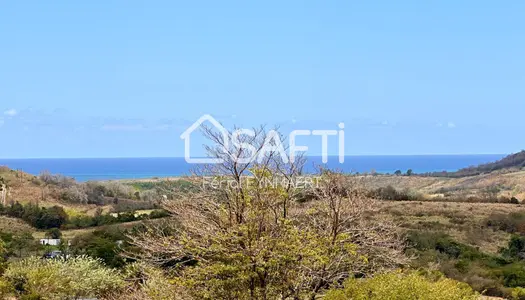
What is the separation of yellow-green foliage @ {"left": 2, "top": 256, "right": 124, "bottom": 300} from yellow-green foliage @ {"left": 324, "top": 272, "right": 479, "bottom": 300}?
29.3 feet

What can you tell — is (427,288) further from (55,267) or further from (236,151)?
(55,267)

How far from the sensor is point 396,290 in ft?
32.0

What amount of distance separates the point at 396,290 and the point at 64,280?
1088 cm

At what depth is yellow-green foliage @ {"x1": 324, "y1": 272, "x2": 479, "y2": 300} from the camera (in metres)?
9.73

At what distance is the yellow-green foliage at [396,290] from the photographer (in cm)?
973

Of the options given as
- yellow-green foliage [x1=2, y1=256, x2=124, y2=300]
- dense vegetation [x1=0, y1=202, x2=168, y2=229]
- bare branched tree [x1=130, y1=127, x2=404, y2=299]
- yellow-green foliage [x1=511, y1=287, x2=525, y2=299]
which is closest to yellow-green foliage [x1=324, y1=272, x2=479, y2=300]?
bare branched tree [x1=130, y1=127, x2=404, y2=299]

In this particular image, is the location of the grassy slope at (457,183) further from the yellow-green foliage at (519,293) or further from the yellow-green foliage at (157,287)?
the yellow-green foliage at (157,287)

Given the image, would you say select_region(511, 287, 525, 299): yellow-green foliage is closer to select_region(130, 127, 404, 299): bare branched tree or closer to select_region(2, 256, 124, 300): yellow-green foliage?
select_region(130, 127, 404, 299): bare branched tree

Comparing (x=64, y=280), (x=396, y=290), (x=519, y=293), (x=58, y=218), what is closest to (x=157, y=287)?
(x=396, y=290)

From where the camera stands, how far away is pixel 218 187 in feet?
41.9

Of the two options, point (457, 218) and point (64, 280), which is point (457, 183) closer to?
point (457, 218)

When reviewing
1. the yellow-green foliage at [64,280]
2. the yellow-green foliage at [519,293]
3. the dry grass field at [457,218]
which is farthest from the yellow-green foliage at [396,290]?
the dry grass field at [457,218]

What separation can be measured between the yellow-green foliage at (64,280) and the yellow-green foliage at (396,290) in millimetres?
8926

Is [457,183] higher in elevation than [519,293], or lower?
higher
